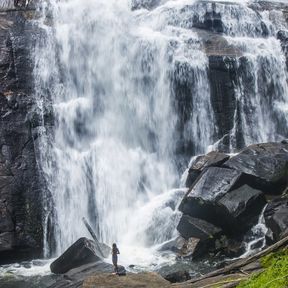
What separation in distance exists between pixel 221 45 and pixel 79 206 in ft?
52.2

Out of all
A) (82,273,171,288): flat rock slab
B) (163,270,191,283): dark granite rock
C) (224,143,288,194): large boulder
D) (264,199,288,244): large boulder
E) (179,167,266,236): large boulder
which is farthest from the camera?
(224,143,288,194): large boulder

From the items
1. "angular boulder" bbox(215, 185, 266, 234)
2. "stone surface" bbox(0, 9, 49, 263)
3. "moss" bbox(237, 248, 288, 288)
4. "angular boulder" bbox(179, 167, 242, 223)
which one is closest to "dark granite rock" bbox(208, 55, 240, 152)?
"angular boulder" bbox(179, 167, 242, 223)

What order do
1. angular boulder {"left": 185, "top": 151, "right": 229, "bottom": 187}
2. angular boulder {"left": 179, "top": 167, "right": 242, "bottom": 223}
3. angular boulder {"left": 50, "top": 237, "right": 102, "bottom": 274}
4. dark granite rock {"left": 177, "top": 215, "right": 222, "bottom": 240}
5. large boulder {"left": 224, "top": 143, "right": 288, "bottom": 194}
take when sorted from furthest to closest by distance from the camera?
angular boulder {"left": 185, "top": 151, "right": 229, "bottom": 187}
large boulder {"left": 224, "top": 143, "right": 288, "bottom": 194}
angular boulder {"left": 179, "top": 167, "right": 242, "bottom": 223}
dark granite rock {"left": 177, "top": 215, "right": 222, "bottom": 240}
angular boulder {"left": 50, "top": 237, "right": 102, "bottom": 274}

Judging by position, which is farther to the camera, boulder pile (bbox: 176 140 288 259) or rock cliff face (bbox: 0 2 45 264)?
rock cliff face (bbox: 0 2 45 264)

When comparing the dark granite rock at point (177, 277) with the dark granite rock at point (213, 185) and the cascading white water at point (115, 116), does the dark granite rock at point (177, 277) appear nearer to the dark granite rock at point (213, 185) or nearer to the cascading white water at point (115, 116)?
the dark granite rock at point (213, 185)

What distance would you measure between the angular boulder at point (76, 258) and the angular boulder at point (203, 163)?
8.37m

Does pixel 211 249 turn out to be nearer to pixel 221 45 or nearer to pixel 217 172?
pixel 217 172

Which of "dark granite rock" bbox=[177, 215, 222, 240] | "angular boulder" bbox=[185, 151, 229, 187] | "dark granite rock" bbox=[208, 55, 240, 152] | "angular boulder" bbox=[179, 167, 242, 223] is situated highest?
"dark granite rock" bbox=[208, 55, 240, 152]

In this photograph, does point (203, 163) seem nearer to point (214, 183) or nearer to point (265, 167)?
point (214, 183)

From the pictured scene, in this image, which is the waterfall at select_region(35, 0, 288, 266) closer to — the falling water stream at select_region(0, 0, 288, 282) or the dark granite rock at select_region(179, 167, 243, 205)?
the falling water stream at select_region(0, 0, 288, 282)

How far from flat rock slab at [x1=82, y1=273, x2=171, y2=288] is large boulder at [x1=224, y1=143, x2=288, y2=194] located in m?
12.3

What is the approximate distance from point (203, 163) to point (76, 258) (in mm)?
9779

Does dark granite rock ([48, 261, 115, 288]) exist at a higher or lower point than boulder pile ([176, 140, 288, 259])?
lower

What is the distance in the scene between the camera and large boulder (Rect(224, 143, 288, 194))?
2725cm
